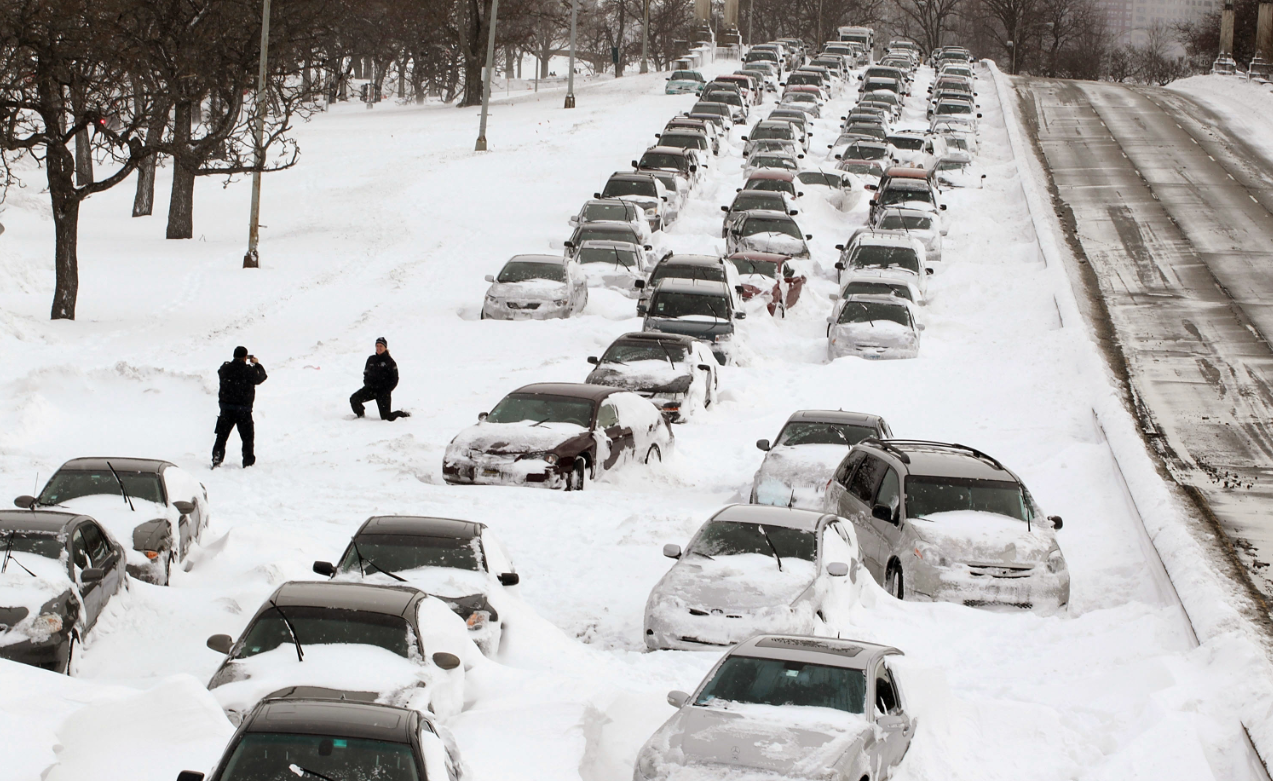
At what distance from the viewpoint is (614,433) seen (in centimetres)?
1823

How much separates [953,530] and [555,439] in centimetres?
531

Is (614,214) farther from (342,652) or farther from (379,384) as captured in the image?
(342,652)

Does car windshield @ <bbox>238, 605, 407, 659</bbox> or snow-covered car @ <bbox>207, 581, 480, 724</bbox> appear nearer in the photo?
snow-covered car @ <bbox>207, 581, 480, 724</bbox>

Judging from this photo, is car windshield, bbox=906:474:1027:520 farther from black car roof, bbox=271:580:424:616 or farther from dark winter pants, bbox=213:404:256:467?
dark winter pants, bbox=213:404:256:467

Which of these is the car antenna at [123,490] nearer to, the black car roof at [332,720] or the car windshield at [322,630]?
the car windshield at [322,630]

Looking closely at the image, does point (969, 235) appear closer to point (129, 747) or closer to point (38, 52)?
point (38, 52)

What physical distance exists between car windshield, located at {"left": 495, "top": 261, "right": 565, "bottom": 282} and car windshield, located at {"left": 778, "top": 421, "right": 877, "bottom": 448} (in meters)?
10.8

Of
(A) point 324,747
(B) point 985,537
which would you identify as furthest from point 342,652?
(B) point 985,537

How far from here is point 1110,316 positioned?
28.7 meters

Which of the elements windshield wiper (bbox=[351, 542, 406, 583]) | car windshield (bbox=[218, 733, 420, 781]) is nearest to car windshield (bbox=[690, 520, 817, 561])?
windshield wiper (bbox=[351, 542, 406, 583])

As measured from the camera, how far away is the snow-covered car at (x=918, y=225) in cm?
3494

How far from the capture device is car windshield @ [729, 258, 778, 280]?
30062mm

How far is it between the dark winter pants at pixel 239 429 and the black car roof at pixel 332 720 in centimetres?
1137

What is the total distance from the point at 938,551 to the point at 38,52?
2027cm
